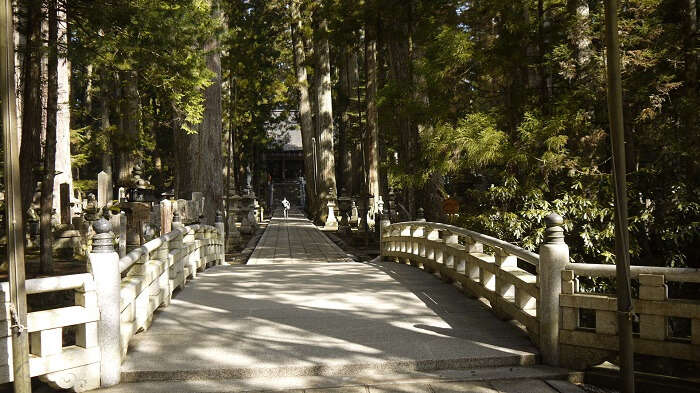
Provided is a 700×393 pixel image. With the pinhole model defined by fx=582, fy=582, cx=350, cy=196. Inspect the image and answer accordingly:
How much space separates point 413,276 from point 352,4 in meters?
12.1

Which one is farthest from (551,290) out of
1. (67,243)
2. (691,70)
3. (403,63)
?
(67,243)

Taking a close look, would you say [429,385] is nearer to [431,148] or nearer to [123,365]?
[123,365]

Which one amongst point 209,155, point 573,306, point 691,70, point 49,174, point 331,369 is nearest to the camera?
point 331,369

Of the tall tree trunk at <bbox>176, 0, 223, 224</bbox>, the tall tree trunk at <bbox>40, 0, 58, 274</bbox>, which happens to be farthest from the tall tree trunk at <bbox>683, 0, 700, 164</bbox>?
the tall tree trunk at <bbox>176, 0, 223, 224</bbox>

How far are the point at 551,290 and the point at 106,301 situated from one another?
12.8ft

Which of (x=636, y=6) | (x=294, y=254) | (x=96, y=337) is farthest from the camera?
(x=294, y=254)


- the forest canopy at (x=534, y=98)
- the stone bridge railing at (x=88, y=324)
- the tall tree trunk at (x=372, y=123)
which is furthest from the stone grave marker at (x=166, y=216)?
the tall tree trunk at (x=372, y=123)

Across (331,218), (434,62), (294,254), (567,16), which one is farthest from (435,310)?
(331,218)

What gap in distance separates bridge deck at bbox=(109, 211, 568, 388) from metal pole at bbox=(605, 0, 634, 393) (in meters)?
1.07

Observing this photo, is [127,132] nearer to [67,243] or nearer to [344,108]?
[67,243]

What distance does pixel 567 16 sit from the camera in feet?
33.9

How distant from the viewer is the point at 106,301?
475cm

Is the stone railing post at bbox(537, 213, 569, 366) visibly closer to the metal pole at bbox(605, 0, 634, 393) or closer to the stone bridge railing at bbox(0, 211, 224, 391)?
the metal pole at bbox(605, 0, 634, 393)

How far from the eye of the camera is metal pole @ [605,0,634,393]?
425 centimetres
